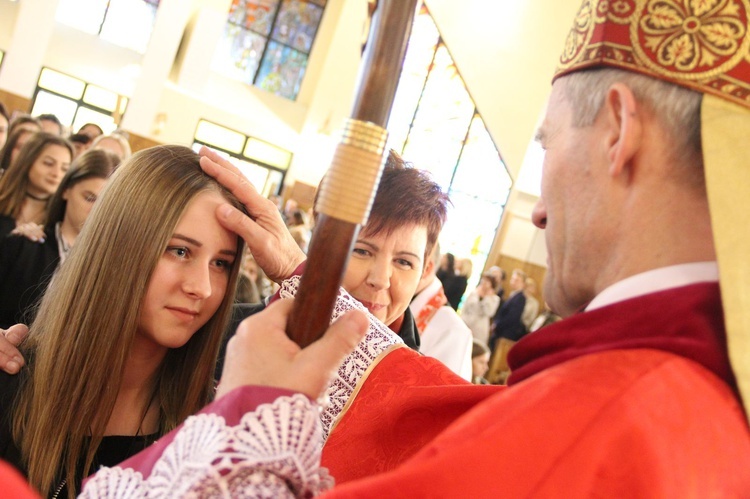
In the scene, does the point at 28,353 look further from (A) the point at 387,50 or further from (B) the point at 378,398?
(A) the point at 387,50

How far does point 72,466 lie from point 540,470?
1.33 meters

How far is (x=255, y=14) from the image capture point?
19.3 m

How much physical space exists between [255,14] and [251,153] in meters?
3.50

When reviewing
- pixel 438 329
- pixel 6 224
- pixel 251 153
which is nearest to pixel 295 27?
pixel 251 153

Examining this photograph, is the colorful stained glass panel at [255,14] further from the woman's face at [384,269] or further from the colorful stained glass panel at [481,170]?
the woman's face at [384,269]

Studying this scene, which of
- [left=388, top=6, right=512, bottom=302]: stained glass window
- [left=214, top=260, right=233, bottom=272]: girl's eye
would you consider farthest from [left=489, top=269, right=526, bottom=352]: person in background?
[left=214, top=260, right=233, bottom=272]: girl's eye

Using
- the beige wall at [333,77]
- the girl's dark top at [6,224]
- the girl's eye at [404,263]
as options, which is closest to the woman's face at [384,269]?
the girl's eye at [404,263]

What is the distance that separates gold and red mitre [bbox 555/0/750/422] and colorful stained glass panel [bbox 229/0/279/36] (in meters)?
18.9

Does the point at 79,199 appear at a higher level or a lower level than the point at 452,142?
lower

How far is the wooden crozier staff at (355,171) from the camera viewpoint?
986 mm

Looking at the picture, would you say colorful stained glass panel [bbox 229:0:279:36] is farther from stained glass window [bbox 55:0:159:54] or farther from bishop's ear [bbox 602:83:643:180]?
bishop's ear [bbox 602:83:643:180]

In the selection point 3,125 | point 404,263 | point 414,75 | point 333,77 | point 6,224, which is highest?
point 414,75

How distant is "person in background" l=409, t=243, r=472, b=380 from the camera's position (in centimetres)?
388

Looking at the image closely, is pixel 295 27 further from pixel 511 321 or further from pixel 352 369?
pixel 352 369
